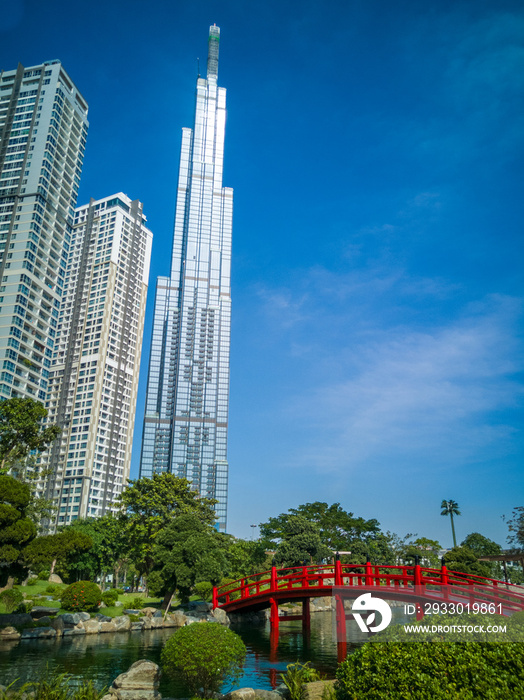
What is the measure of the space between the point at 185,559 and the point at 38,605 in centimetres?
1051

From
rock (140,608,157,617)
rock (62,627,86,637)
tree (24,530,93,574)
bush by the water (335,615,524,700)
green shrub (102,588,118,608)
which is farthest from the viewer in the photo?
green shrub (102,588,118,608)

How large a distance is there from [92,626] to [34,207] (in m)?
83.7

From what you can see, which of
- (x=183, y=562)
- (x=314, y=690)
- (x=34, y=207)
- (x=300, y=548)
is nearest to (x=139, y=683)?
(x=314, y=690)

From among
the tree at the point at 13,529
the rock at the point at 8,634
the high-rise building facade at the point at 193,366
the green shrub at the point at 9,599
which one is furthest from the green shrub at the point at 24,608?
the high-rise building facade at the point at 193,366

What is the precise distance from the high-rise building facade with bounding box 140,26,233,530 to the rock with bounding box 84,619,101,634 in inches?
4934

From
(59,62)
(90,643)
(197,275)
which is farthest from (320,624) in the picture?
(197,275)

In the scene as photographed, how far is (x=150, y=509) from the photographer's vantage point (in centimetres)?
5047

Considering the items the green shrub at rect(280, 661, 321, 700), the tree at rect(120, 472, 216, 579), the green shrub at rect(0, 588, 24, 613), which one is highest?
the tree at rect(120, 472, 216, 579)

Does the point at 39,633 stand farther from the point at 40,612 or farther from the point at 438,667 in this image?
the point at 438,667

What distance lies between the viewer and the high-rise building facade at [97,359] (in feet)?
400

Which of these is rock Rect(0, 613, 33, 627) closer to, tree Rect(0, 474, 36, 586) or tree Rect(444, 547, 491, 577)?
tree Rect(0, 474, 36, 586)

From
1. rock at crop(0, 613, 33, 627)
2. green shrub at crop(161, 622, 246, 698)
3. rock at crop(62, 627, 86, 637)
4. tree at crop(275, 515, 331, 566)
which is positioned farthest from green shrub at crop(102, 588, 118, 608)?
green shrub at crop(161, 622, 246, 698)

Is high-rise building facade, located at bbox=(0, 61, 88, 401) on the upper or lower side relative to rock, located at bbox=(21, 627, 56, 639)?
upper

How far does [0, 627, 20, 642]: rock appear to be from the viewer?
27516mm
